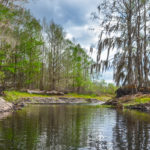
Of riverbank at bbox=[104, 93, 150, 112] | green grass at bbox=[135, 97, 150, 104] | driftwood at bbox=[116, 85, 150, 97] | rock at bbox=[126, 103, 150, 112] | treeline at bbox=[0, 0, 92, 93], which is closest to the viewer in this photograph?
rock at bbox=[126, 103, 150, 112]

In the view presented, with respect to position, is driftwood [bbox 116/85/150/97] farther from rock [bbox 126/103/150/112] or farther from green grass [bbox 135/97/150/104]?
rock [bbox 126/103/150/112]

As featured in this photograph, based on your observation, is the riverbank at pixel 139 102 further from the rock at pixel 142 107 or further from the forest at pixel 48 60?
the forest at pixel 48 60

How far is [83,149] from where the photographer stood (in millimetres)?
5395

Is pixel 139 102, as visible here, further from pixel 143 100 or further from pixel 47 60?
pixel 47 60

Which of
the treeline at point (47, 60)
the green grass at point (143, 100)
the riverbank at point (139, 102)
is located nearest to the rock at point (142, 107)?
the riverbank at point (139, 102)

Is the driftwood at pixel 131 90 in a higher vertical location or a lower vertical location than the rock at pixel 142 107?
higher

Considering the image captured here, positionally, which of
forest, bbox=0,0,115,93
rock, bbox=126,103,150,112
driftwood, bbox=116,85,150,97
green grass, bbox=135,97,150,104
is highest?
forest, bbox=0,0,115,93

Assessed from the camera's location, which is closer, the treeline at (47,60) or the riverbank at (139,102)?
A: the riverbank at (139,102)

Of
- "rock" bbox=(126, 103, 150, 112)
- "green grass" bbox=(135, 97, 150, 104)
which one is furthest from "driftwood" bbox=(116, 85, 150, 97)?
"rock" bbox=(126, 103, 150, 112)

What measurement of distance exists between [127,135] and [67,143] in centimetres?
255

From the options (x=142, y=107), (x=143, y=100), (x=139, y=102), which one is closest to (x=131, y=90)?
(x=139, y=102)

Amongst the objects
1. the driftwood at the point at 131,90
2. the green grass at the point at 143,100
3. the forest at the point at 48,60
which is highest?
the forest at the point at 48,60

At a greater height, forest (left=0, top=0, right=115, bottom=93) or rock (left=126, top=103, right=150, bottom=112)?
forest (left=0, top=0, right=115, bottom=93)

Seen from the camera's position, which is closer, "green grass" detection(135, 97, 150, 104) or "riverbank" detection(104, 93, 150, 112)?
"riverbank" detection(104, 93, 150, 112)
